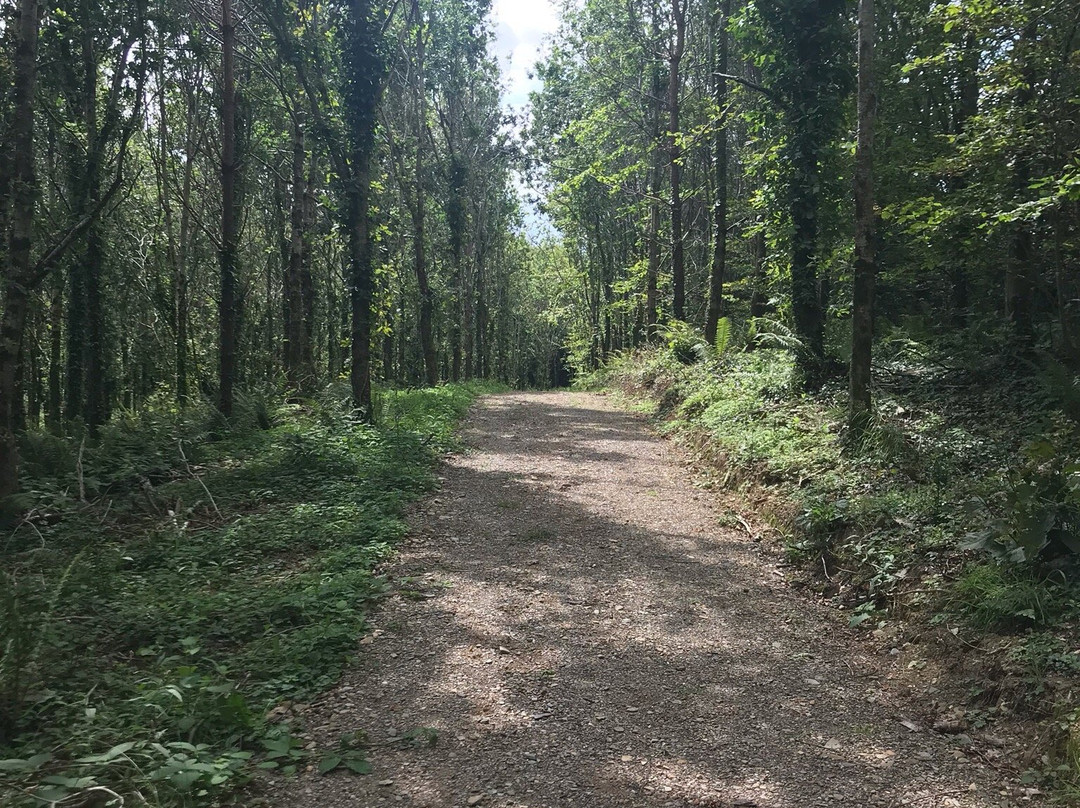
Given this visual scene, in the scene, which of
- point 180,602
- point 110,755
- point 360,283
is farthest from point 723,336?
point 110,755

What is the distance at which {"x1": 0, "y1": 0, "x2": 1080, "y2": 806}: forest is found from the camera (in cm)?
388

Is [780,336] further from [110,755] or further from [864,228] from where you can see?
[110,755]

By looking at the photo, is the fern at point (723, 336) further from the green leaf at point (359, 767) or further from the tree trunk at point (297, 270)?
the green leaf at point (359, 767)

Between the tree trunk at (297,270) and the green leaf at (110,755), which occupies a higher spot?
the tree trunk at (297,270)

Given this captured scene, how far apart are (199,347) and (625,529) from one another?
2466 centimetres

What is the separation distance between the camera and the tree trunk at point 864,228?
7.70 m

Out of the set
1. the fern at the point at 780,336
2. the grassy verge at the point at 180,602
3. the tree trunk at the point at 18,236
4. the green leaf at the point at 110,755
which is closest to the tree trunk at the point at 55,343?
the grassy verge at the point at 180,602

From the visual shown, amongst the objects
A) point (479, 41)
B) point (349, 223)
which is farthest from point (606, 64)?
point (349, 223)

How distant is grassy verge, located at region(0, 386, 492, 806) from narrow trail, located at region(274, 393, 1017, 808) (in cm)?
37

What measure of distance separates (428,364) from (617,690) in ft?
69.7

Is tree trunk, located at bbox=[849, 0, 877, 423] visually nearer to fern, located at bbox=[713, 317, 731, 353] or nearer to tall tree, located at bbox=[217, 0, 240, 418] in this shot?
fern, located at bbox=[713, 317, 731, 353]

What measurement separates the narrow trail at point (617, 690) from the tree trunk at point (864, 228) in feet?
8.21

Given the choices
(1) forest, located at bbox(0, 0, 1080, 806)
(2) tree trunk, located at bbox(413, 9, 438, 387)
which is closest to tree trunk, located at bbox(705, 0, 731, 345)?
(1) forest, located at bbox(0, 0, 1080, 806)

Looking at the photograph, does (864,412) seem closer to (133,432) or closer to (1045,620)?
Result: (1045,620)
